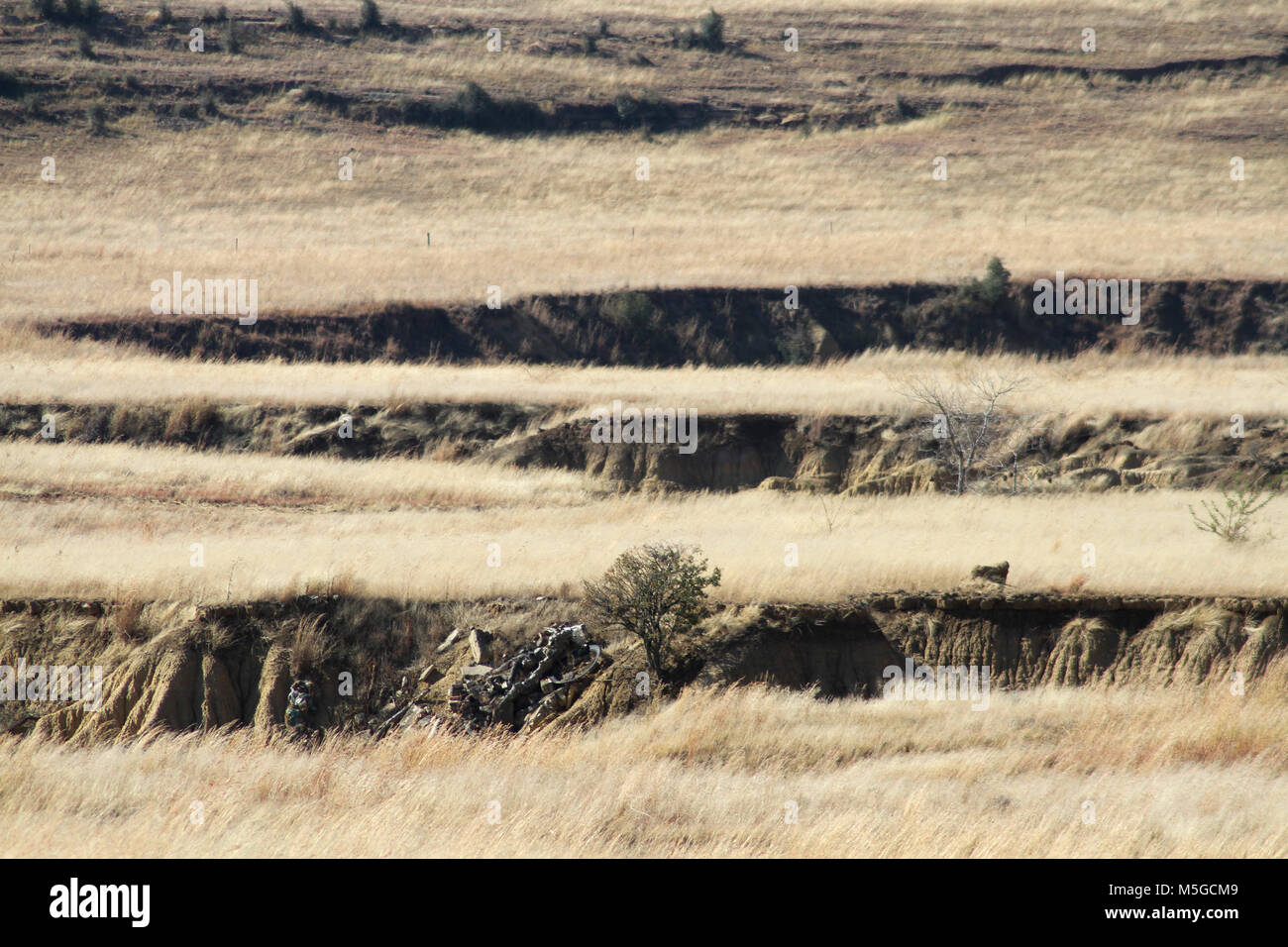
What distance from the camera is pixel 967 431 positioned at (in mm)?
23984

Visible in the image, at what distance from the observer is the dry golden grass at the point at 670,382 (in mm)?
27641

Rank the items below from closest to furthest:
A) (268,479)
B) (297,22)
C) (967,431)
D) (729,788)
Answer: (729,788), (967,431), (268,479), (297,22)

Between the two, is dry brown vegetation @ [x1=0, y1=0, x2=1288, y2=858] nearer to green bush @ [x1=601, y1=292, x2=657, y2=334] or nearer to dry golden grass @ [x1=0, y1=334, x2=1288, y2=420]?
dry golden grass @ [x1=0, y1=334, x2=1288, y2=420]

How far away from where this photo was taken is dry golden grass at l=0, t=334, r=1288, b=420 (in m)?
27.6

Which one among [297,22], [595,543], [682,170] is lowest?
[595,543]

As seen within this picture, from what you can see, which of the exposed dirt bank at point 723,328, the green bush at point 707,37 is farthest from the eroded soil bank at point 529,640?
the green bush at point 707,37

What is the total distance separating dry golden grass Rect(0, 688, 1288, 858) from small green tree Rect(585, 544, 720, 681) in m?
1.35

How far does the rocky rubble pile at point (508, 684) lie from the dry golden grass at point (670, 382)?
13.4 m

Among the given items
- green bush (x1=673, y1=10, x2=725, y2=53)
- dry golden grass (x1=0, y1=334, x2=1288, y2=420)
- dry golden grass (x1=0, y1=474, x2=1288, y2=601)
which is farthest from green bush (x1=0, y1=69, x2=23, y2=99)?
dry golden grass (x1=0, y1=474, x2=1288, y2=601)

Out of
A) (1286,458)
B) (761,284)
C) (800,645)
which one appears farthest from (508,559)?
(761,284)

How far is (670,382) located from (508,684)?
18958 mm

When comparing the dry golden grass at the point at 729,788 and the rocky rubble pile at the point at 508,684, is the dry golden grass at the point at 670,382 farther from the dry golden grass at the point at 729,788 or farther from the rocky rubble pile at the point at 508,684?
the dry golden grass at the point at 729,788

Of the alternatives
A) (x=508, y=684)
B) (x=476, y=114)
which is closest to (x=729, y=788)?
(x=508, y=684)

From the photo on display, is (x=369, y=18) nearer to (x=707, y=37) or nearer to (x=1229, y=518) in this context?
(x=707, y=37)
